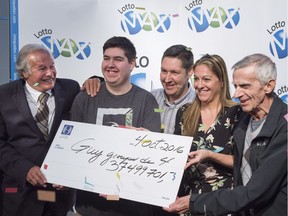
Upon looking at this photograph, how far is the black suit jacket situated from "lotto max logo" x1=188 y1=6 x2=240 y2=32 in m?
1.64

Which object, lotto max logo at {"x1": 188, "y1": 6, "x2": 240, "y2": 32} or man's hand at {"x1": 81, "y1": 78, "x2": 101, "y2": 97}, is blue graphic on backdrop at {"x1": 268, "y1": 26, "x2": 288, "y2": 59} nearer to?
lotto max logo at {"x1": 188, "y1": 6, "x2": 240, "y2": 32}

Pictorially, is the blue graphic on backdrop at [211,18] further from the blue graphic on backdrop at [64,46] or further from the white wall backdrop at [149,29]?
the blue graphic on backdrop at [64,46]

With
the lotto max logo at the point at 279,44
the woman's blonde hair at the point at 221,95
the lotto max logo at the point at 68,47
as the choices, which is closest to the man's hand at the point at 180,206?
the woman's blonde hair at the point at 221,95

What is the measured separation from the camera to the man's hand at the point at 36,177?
7.88 ft

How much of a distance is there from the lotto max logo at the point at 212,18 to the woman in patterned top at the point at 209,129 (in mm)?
1458

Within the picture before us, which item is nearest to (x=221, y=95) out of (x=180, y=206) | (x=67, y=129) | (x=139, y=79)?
(x=180, y=206)

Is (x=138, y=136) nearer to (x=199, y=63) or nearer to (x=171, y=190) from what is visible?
(x=171, y=190)

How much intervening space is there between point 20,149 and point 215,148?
1.29m

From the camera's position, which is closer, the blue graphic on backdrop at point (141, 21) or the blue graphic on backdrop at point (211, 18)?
the blue graphic on backdrop at point (211, 18)

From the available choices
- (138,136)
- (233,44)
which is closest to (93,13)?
(233,44)

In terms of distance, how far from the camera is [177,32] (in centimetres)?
377

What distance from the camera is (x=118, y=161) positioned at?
229cm

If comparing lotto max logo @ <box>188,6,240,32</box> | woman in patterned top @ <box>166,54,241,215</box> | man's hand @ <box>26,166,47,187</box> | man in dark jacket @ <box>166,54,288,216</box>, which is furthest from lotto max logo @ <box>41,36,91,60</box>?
man in dark jacket @ <box>166,54,288,216</box>

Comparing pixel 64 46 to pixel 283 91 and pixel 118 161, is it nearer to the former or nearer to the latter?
pixel 118 161
